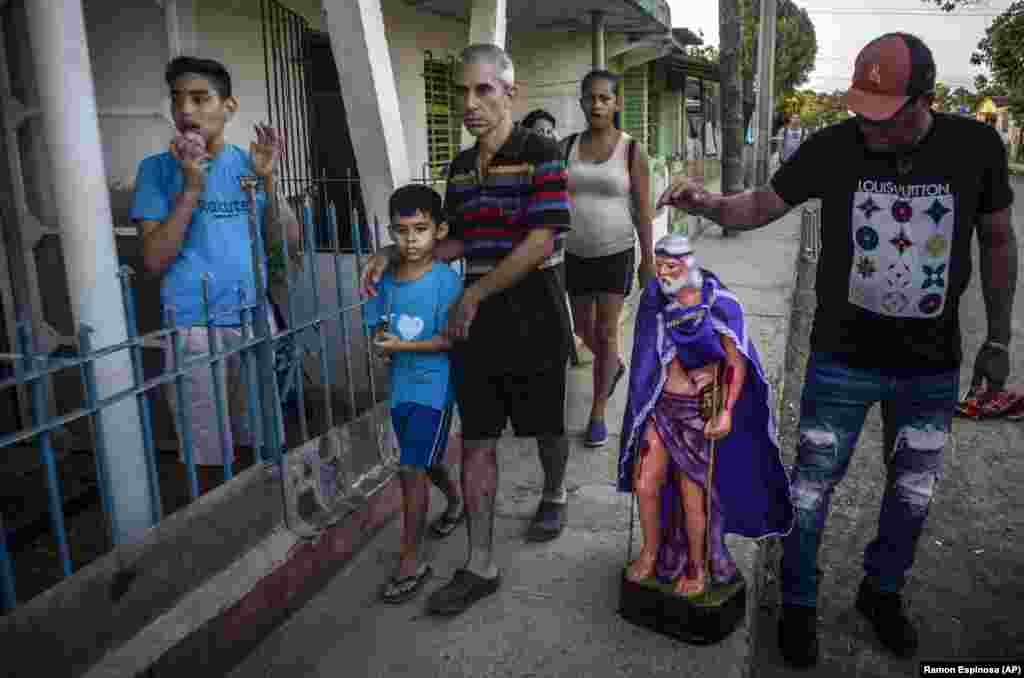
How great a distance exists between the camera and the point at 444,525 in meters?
3.47

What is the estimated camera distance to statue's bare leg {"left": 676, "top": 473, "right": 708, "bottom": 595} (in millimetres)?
2658

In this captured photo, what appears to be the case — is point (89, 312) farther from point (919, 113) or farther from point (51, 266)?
point (919, 113)

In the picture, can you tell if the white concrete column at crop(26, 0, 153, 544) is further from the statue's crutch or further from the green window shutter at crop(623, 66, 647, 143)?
the green window shutter at crop(623, 66, 647, 143)

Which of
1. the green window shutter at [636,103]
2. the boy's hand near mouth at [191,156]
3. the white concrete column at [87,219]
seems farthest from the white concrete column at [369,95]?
the green window shutter at [636,103]

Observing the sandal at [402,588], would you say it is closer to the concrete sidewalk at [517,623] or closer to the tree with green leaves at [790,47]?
the concrete sidewalk at [517,623]

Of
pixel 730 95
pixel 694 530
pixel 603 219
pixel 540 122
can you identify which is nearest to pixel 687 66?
pixel 730 95

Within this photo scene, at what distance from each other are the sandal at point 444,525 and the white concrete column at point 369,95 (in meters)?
1.47

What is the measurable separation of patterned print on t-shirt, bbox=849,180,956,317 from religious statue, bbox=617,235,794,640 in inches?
17.2

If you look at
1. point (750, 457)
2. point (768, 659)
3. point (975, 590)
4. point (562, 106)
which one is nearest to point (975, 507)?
point (975, 590)

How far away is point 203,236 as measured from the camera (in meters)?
2.94

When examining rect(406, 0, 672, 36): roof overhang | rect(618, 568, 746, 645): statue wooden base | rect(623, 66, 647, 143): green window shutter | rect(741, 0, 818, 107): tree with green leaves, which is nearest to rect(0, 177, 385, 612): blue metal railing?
rect(618, 568, 746, 645): statue wooden base

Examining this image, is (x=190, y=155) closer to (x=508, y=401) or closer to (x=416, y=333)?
(x=416, y=333)

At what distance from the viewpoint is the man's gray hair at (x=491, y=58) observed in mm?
2773

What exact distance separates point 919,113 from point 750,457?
1173 mm
